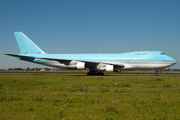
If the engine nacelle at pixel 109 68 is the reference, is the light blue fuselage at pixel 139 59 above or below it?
above

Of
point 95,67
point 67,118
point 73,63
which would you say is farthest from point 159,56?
point 67,118

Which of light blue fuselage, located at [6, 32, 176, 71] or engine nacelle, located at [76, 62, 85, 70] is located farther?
light blue fuselage, located at [6, 32, 176, 71]

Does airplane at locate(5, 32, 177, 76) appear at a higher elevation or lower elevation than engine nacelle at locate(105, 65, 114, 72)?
higher

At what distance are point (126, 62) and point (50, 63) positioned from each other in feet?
58.4

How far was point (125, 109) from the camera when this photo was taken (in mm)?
6574

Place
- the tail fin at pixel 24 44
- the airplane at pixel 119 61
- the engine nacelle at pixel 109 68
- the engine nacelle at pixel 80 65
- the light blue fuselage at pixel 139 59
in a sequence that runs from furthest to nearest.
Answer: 1. the tail fin at pixel 24 44
2. the light blue fuselage at pixel 139 59
3. the airplane at pixel 119 61
4. the engine nacelle at pixel 80 65
5. the engine nacelle at pixel 109 68

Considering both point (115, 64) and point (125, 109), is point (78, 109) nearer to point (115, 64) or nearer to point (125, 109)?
point (125, 109)

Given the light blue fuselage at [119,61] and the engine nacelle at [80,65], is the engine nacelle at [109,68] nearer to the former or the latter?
the light blue fuselage at [119,61]

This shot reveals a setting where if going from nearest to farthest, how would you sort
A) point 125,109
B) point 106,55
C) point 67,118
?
point 67,118 < point 125,109 < point 106,55

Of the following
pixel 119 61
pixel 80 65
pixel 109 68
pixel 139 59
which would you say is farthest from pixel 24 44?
pixel 139 59

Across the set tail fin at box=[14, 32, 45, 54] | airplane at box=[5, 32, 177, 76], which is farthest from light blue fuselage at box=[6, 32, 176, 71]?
tail fin at box=[14, 32, 45, 54]

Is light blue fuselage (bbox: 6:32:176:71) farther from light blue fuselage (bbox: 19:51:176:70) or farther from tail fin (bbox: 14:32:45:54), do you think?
tail fin (bbox: 14:32:45:54)

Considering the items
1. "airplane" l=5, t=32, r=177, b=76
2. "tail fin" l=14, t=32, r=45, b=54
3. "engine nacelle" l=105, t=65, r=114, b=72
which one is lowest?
"engine nacelle" l=105, t=65, r=114, b=72

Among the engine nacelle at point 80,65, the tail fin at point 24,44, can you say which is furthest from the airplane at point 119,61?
the tail fin at point 24,44
